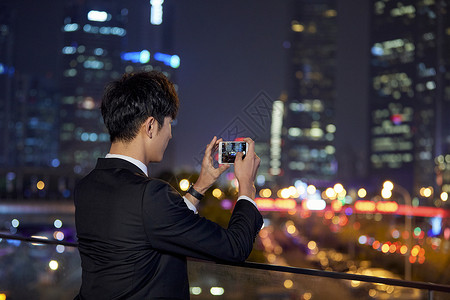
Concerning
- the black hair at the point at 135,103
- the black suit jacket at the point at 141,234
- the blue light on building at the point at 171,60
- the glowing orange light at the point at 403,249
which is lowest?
the glowing orange light at the point at 403,249

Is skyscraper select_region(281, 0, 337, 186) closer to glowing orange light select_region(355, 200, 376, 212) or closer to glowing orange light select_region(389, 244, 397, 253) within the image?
glowing orange light select_region(355, 200, 376, 212)

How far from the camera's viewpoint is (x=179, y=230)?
60.6 inches

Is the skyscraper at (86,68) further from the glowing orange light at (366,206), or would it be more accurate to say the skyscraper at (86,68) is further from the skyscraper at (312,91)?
the glowing orange light at (366,206)

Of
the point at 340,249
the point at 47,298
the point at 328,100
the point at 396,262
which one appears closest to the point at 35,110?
the point at 328,100

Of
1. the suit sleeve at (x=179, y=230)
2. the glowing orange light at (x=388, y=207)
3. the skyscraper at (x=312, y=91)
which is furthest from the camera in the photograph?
the skyscraper at (x=312, y=91)

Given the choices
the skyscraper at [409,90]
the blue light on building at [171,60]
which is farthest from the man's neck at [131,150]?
the skyscraper at [409,90]

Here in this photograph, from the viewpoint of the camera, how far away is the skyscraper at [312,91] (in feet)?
403

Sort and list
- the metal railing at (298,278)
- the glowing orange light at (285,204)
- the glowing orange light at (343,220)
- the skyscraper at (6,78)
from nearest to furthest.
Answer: the metal railing at (298,278), the glowing orange light at (285,204), the glowing orange light at (343,220), the skyscraper at (6,78)

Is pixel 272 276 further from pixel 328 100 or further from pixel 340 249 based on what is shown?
pixel 328 100

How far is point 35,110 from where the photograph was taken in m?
108

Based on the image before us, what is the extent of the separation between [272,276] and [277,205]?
195 feet

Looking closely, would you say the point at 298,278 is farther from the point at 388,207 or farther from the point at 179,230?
the point at 388,207

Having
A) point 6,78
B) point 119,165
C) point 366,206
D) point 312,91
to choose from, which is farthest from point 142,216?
point 312,91

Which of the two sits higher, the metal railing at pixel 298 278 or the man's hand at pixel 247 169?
the man's hand at pixel 247 169
